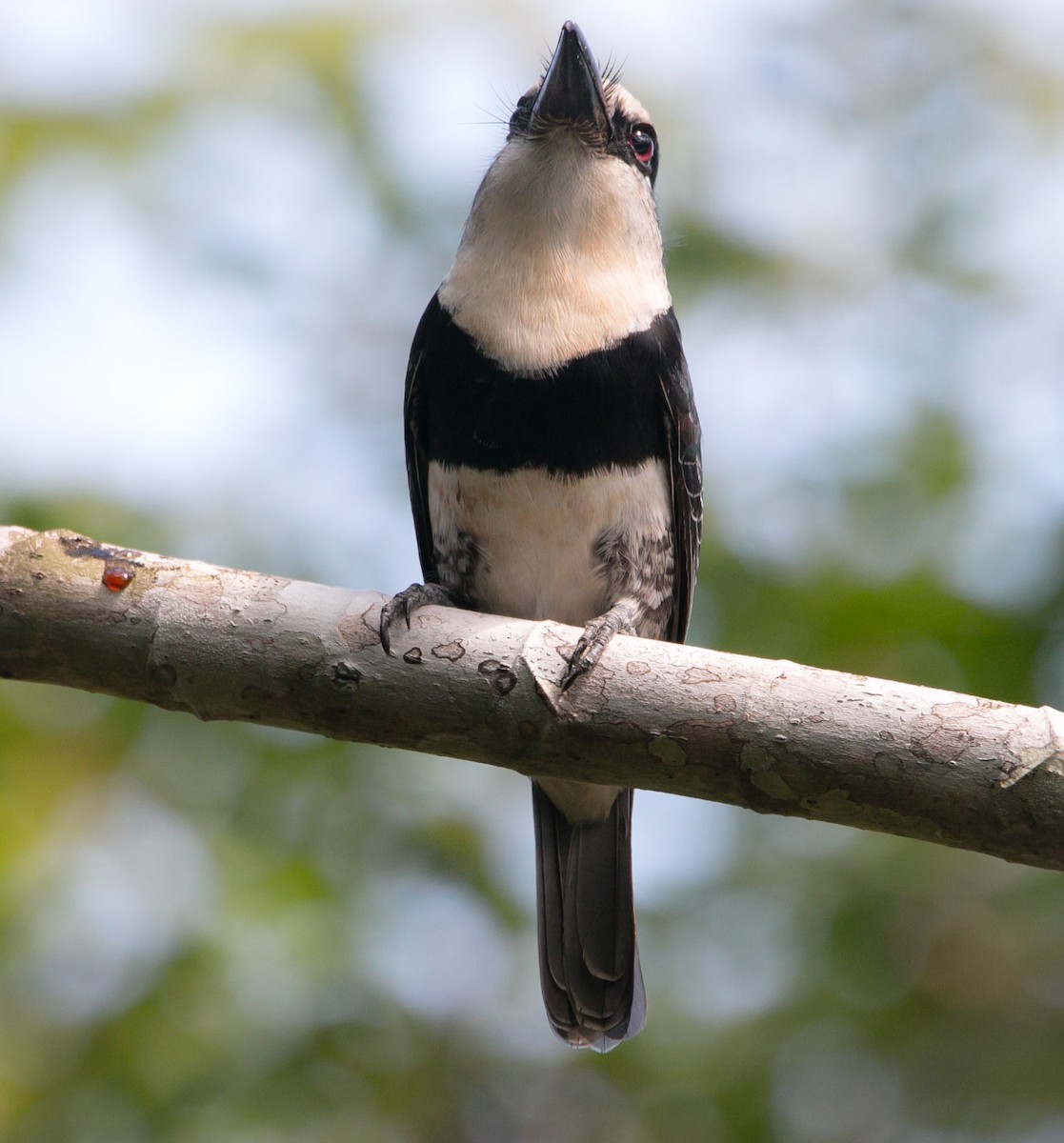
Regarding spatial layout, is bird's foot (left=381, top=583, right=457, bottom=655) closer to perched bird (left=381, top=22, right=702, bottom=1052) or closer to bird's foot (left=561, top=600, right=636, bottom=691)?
bird's foot (left=561, top=600, right=636, bottom=691)

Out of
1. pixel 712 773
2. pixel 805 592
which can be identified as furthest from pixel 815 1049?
pixel 712 773

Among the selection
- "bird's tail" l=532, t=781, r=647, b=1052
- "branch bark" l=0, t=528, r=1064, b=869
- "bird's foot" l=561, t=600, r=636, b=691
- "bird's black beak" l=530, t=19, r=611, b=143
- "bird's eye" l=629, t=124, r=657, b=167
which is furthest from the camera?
"bird's eye" l=629, t=124, r=657, b=167

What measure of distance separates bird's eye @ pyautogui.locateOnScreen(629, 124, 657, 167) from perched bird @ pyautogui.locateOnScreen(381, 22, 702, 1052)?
1 cm

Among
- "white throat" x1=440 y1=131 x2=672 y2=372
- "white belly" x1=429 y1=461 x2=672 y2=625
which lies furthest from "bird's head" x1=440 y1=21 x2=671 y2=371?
"white belly" x1=429 y1=461 x2=672 y2=625

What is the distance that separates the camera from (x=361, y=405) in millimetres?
4340

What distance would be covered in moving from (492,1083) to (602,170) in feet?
7.79

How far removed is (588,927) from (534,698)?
134 centimetres

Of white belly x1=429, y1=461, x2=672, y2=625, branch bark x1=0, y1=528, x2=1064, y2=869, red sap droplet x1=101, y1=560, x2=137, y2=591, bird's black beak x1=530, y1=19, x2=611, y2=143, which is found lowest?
branch bark x1=0, y1=528, x2=1064, y2=869

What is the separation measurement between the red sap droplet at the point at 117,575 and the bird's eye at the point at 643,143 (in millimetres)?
1820

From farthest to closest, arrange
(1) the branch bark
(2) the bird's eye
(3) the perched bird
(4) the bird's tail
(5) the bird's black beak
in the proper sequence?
1. (2) the bird's eye
2. (4) the bird's tail
3. (5) the bird's black beak
4. (3) the perched bird
5. (1) the branch bark

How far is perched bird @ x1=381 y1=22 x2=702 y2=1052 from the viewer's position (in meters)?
2.96

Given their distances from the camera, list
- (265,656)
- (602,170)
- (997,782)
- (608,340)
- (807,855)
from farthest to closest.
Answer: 1. (807,855)
2. (602,170)
3. (608,340)
4. (265,656)
5. (997,782)

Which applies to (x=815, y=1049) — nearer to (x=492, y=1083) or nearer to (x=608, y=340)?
(x=492, y=1083)

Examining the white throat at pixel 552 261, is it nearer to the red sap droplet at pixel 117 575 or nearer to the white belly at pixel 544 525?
the white belly at pixel 544 525
